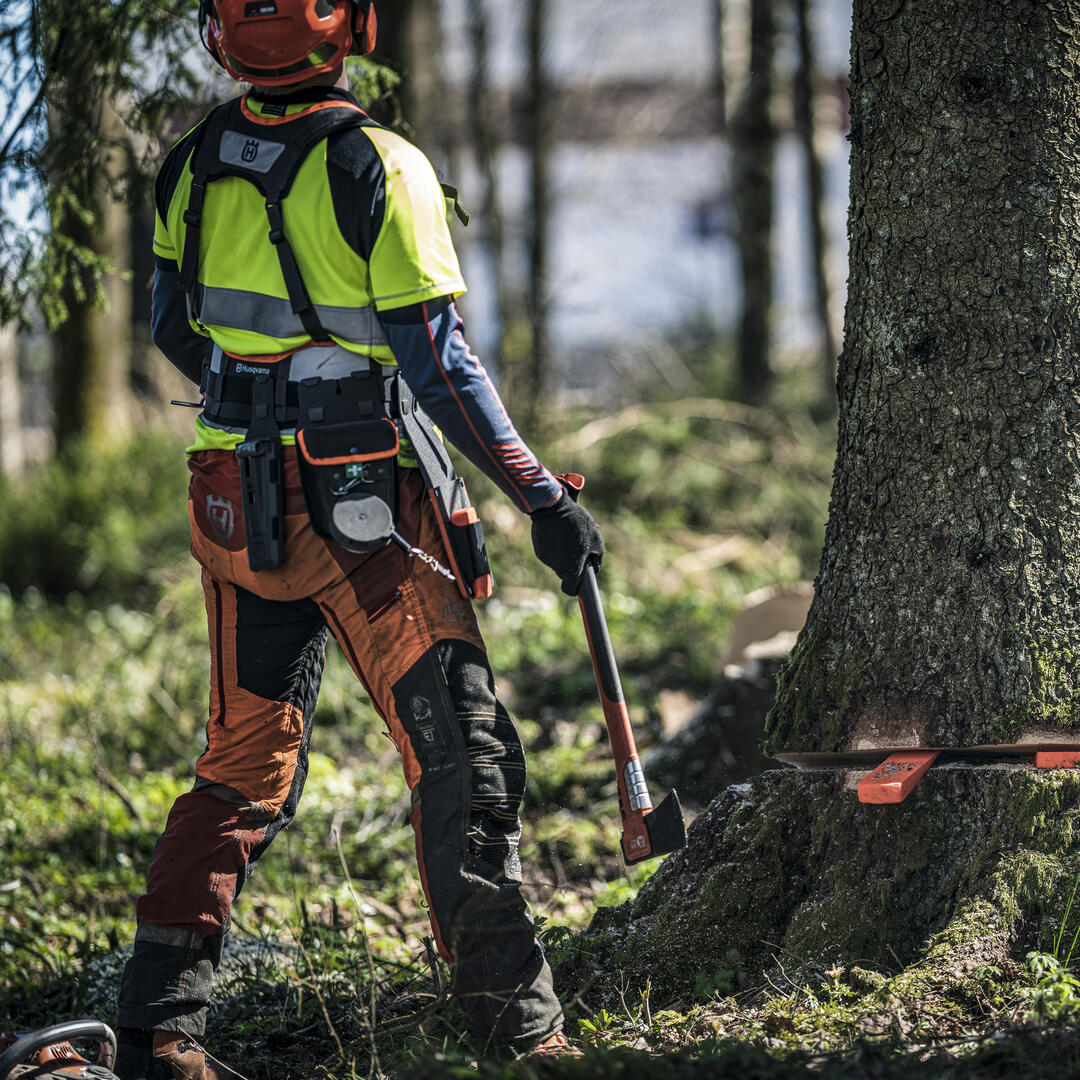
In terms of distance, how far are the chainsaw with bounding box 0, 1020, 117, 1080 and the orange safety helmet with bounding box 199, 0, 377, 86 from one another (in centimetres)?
197

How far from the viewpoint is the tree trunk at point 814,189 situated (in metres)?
11.6

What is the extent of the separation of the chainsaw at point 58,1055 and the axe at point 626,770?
1.13 meters

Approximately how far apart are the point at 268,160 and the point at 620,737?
56.1 inches

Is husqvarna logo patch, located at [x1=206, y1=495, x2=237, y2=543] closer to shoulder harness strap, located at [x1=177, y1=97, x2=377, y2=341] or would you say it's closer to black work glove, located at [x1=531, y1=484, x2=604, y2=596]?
shoulder harness strap, located at [x1=177, y1=97, x2=377, y2=341]

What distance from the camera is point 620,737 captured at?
2598 mm

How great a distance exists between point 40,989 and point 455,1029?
57.9 inches

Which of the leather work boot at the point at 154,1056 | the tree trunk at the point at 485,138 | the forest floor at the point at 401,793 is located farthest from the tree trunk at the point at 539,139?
the leather work boot at the point at 154,1056

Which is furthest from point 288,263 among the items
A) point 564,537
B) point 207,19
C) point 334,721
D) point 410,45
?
point 410,45

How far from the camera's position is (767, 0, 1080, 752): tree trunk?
2.66 meters

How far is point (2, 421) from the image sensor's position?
12.7 metres

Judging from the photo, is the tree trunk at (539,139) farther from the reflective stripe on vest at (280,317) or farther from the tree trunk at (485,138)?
the reflective stripe on vest at (280,317)

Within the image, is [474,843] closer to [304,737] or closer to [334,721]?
[304,737]

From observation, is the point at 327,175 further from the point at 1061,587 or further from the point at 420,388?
the point at 1061,587

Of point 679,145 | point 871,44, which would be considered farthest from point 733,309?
point 871,44
